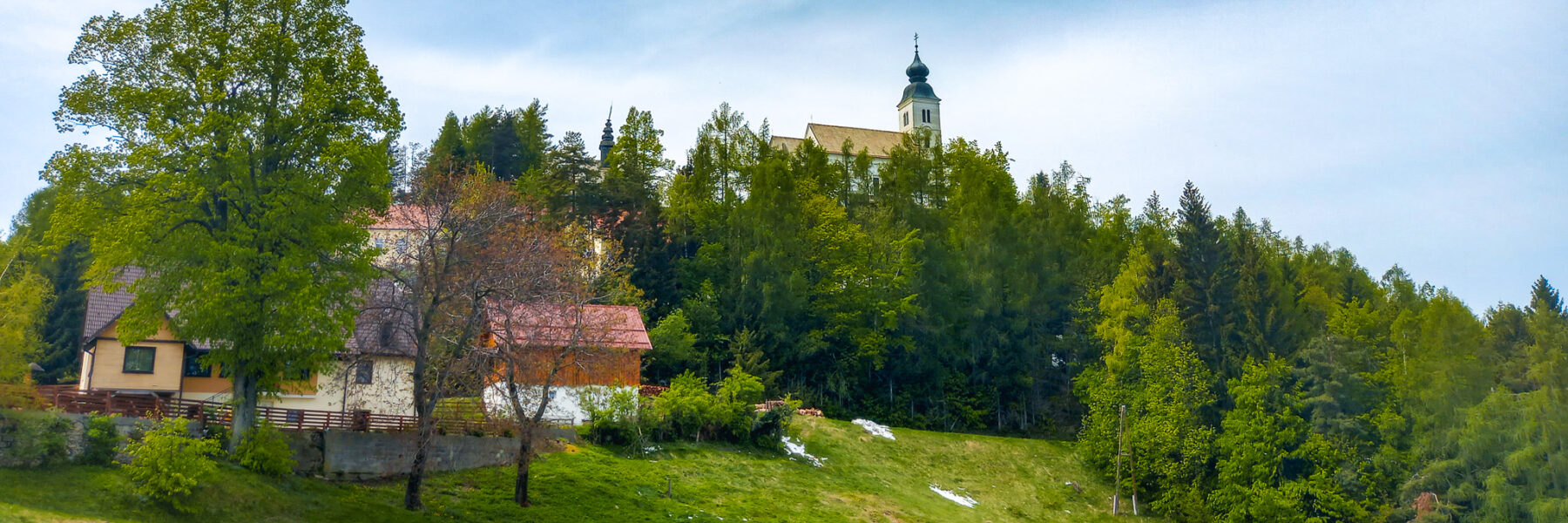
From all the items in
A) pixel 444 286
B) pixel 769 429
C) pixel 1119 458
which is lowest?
pixel 1119 458

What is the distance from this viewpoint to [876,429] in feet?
159

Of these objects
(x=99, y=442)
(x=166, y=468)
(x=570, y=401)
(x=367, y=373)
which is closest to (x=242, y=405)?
(x=99, y=442)

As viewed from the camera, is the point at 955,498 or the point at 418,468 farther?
the point at 955,498

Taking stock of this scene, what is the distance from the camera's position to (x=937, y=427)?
179ft

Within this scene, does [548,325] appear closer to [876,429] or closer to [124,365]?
[124,365]

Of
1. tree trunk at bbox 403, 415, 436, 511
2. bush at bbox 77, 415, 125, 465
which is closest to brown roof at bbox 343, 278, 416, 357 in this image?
tree trunk at bbox 403, 415, 436, 511

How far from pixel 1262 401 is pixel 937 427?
16242 mm

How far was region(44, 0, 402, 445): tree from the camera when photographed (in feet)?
89.0

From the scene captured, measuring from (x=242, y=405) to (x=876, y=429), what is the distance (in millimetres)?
27490

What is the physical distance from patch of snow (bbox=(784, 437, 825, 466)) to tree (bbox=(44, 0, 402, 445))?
19125mm

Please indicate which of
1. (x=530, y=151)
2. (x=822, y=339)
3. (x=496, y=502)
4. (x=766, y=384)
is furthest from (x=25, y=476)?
(x=530, y=151)

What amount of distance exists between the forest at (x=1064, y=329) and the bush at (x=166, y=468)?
9450 millimetres

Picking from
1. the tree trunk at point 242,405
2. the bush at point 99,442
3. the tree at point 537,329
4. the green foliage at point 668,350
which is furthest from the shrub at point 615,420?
the bush at point 99,442

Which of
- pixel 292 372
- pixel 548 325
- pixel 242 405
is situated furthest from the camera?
pixel 548 325
